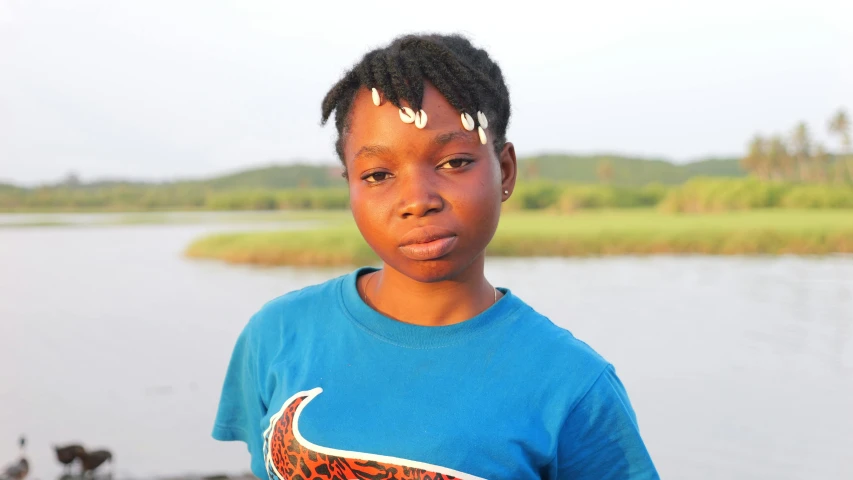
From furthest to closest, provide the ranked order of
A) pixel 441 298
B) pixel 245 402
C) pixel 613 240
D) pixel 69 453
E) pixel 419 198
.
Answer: pixel 613 240, pixel 69 453, pixel 245 402, pixel 441 298, pixel 419 198

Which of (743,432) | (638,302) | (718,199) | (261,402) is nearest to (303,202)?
(718,199)

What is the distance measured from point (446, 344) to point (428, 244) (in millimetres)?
209

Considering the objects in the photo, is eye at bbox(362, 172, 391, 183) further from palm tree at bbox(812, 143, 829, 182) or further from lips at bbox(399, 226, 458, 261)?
palm tree at bbox(812, 143, 829, 182)

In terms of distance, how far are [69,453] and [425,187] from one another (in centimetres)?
800

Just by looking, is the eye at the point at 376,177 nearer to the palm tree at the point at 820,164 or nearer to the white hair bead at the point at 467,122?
the white hair bead at the point at 467,122

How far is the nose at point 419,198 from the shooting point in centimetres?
140

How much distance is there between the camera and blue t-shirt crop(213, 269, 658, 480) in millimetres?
1391

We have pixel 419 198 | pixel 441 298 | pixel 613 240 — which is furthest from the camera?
pixel 613 240

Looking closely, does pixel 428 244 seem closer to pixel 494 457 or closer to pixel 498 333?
pixel 498 333

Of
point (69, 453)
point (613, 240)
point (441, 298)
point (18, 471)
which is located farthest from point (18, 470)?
point (613, 240)

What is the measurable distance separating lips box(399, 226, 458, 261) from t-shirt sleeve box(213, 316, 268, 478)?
1.72 ft

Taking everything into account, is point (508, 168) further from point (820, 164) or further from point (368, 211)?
point (820, 164)

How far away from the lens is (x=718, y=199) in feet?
108

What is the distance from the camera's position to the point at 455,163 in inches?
56.7
